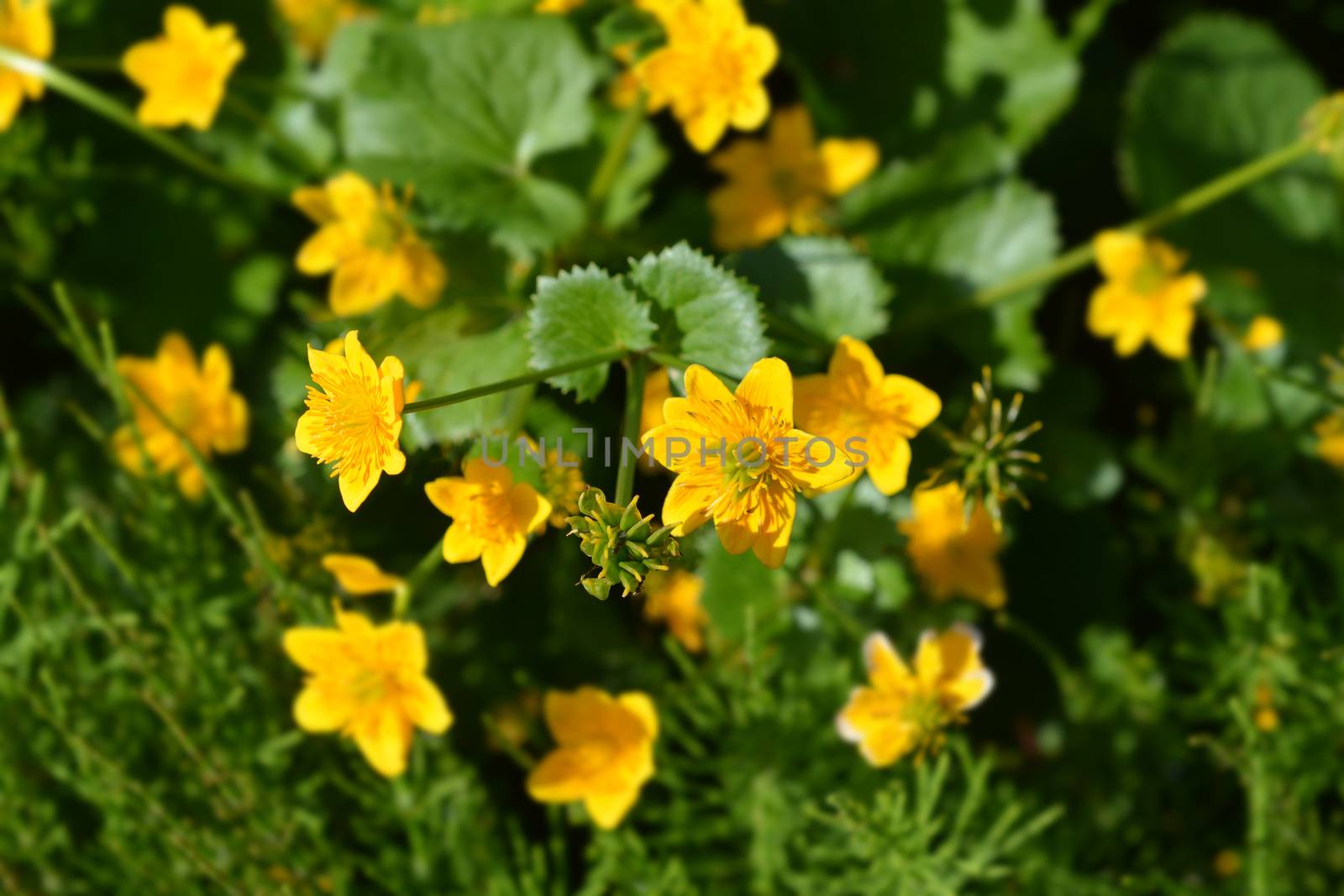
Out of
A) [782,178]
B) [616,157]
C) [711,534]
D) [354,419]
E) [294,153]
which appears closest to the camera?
[354,419]

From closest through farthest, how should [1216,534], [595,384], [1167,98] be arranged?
[595,384] → [1216,534] → [1167,98]

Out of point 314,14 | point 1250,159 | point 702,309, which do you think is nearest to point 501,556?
point 702,309

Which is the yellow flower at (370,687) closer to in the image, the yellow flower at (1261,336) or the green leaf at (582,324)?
the green leaf at (582,324)

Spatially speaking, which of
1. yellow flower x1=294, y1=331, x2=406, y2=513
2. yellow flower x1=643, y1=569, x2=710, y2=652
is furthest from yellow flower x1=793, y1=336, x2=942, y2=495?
yellow flower x1=643, y1=569, x2=710, y2=652

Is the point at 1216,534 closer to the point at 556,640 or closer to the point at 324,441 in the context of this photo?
the point at 556,640

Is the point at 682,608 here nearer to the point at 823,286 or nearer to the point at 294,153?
the point at 823,286

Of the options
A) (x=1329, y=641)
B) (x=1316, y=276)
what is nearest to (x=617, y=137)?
(x=1329, y=641)
